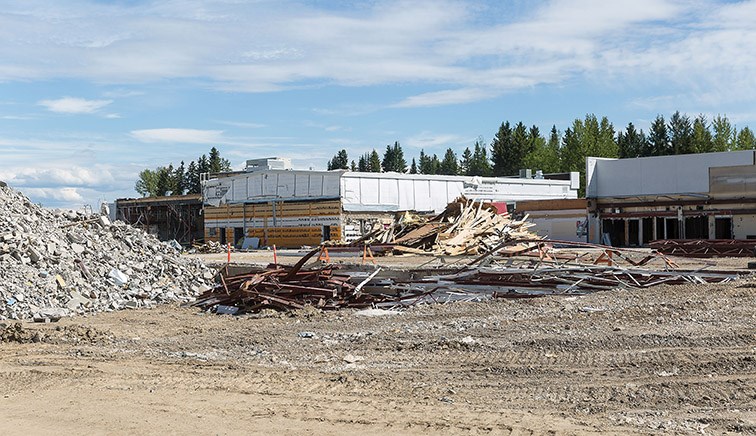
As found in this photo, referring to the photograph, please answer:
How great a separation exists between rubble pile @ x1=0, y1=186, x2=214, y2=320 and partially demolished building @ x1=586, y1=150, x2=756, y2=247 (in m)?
31.3

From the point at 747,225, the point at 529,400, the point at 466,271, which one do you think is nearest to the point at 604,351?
the point at 529,400

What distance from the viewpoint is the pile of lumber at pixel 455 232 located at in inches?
1419

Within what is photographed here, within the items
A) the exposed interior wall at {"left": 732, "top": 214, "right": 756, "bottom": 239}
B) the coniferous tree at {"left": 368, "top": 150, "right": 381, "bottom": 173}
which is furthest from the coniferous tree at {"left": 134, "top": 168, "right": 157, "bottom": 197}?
the exposed interior wall at {"left": 732, "top": 214, "right": 756, "bottom": 239}

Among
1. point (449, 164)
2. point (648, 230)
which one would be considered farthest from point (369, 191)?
point (449, 164)

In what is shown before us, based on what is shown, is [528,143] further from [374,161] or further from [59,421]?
[59,421]

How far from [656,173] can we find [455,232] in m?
17.6

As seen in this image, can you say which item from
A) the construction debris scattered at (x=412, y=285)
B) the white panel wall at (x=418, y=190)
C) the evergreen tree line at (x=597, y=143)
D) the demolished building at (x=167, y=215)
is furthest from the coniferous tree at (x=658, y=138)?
the construction debris scattered at (x=412, y=285)

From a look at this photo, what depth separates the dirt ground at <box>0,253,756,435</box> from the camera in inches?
331

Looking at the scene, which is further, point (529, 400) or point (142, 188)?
point (142, 188)

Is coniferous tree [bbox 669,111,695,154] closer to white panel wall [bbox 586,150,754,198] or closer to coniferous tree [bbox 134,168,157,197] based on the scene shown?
white panel wall [bbox 586,150,754,198]

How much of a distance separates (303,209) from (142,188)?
7963 centimetres

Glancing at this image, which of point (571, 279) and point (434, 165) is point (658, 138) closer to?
point (434, 165)

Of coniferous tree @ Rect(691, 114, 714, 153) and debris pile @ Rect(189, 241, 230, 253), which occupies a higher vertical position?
coniferous tree @ Rect(691, 114, 714, 153)

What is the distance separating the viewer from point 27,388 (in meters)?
10.6
